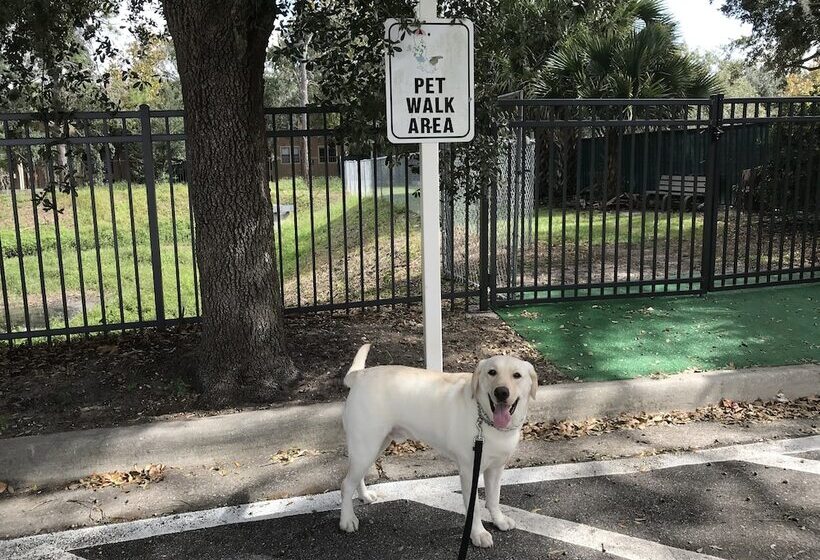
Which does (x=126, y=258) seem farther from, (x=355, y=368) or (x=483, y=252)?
(x=355, y=368)

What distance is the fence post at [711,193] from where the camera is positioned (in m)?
7.41

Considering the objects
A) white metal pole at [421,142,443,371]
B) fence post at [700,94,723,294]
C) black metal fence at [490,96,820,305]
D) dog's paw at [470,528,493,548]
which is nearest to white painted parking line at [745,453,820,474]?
dog's paw at [470,528,493,548]

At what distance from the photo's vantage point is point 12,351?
6.01 m

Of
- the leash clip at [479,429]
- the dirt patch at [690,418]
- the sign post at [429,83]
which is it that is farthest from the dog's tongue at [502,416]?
the sign post at [429,83]

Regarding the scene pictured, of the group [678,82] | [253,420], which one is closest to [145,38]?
[253,420]

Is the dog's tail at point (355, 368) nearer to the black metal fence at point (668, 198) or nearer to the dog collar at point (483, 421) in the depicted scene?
the dog collar at point (483, 421)

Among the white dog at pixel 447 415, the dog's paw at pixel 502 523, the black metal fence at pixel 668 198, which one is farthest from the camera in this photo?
the black metal fence at pixel 668 198

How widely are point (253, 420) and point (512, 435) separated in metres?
1.97

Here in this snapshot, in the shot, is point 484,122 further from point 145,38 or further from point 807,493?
point 807,493

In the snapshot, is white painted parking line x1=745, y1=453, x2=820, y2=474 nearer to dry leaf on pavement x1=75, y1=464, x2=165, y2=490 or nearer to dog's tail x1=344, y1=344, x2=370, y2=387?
dog's tail x1=344, y1=344, x2=370, y2=387

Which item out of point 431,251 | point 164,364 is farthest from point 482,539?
point 164,364

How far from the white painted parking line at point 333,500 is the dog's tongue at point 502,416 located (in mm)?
845

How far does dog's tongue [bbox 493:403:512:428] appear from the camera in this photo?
117 inches

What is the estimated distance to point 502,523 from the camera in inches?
134
